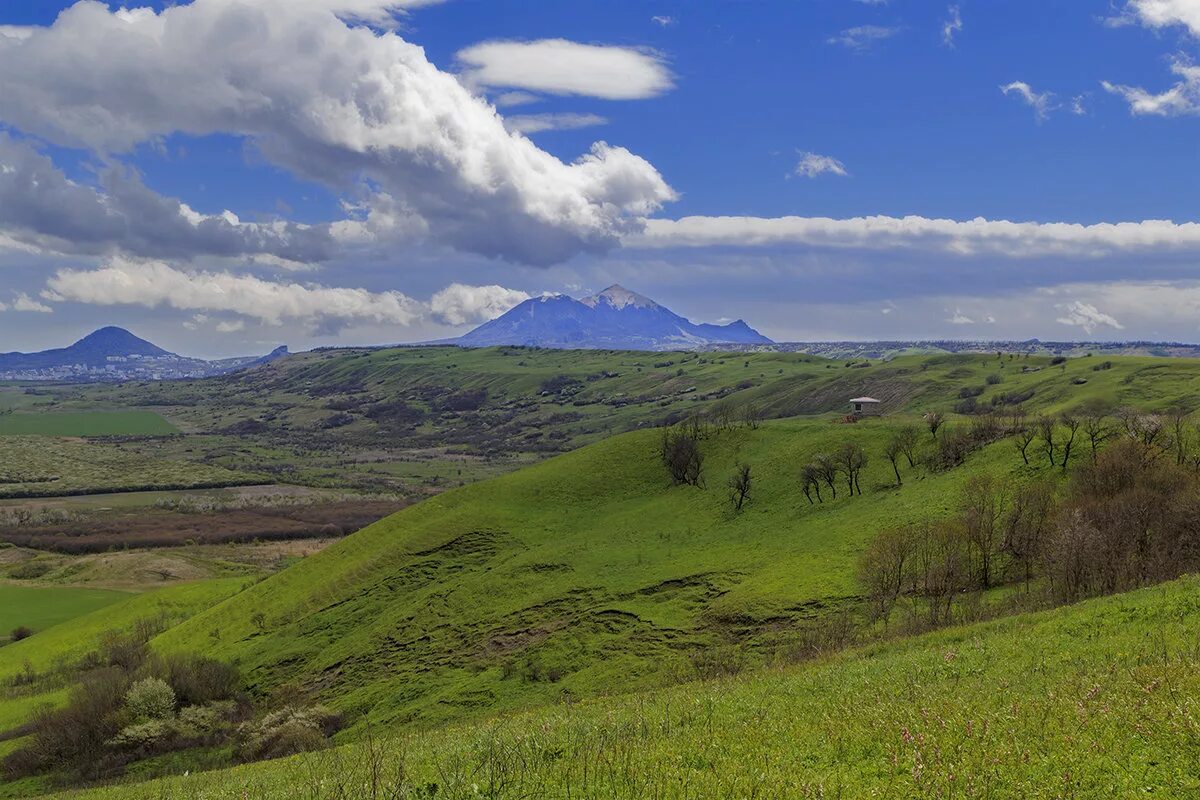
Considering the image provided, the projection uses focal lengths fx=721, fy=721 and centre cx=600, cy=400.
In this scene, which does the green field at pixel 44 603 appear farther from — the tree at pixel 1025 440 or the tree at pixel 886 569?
the tree at pixel 1025 440

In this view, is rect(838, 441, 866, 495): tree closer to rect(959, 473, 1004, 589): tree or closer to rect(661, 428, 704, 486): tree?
rect(959, 473, 1004, 589): tree

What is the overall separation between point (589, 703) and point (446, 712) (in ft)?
87.4

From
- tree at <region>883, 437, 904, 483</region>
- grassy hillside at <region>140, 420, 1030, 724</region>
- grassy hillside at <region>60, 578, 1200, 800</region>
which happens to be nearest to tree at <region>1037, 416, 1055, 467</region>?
grassy hillside at <region>140, 420, 1030, 724</region>

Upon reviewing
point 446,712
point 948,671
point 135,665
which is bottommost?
point 135,665

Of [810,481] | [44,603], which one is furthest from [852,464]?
[44,603]

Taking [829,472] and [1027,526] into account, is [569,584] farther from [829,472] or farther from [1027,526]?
[1027,526]

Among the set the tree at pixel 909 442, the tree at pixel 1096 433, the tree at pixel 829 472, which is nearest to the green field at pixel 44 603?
the tree at pixel 829 472

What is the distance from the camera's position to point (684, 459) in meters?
116

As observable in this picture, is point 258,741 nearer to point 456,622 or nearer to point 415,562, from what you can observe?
point 456,622

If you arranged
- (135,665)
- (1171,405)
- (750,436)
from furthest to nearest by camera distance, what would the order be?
(1171,405), (750,436), (135,665)

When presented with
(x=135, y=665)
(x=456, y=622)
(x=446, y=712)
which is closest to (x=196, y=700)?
(x=135, y=665)

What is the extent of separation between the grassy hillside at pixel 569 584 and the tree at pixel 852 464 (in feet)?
5.64

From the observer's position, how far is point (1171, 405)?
584 ft

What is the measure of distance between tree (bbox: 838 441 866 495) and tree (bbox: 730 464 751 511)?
1286cm
